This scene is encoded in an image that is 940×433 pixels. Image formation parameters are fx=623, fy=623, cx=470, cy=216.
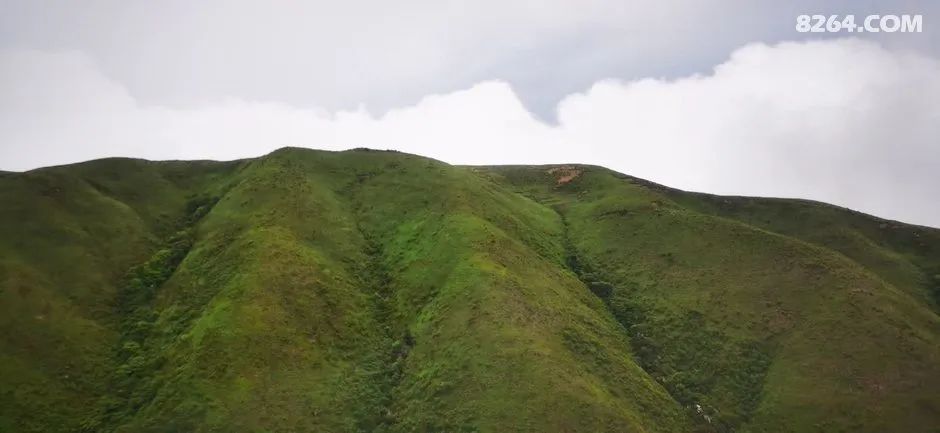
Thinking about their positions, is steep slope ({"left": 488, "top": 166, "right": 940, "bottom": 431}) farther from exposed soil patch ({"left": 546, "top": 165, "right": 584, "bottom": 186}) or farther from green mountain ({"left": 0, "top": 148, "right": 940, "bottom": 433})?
exposed soil patch ({"left": 546, "top": 165, "right": 584, "bottom": 186})

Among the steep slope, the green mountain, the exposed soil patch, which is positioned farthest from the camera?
the exposed soil patch

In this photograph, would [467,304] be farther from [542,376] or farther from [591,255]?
[591,255]

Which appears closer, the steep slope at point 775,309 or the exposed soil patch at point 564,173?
the steep slope at point 775,309

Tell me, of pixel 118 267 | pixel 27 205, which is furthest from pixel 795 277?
pixel 27 205

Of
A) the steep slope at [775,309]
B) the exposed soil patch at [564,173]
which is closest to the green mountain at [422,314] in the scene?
the steep slope at [775,309]

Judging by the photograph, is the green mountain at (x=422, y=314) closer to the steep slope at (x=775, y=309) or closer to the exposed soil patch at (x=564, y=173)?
the steep slope at (x=775, y=309)

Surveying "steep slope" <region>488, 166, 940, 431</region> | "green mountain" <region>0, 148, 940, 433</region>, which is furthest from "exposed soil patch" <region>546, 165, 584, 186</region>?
"green mountain" <region>0, 148, 940, 433</region>

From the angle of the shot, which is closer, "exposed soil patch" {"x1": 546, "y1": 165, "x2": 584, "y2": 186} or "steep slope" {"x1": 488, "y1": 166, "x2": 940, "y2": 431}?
"steep slope" {"x1": 488, "y1": 166, "x2": 940, "y2": 431}

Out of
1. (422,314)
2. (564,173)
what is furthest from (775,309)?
(564,173)
